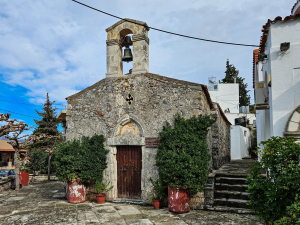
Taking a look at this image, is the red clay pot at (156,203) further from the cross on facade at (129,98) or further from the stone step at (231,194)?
the cross on facade at (129,98)

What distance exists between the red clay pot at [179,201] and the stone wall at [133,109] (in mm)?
1069

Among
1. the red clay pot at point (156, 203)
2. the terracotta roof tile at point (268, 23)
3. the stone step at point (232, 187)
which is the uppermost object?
the terracotta roof tile at point (268, 23)

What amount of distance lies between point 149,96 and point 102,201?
3.63 m

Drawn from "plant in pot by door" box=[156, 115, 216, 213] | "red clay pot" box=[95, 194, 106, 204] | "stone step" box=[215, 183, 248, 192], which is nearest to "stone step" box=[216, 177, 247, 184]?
"stone step" box=[215, 183, 248, 192]

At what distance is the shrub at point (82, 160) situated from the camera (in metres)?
7.35

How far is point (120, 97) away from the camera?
8055 millimetres

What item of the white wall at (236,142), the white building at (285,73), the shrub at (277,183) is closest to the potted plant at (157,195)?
the shrub at (277,183)

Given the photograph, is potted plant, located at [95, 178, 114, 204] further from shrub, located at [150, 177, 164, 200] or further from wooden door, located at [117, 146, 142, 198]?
shrub, located at [150, 177, 164, 200]

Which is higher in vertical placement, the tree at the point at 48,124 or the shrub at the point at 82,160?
the tree at the point at 48,124

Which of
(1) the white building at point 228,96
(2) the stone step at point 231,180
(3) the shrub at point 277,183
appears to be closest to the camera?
(3) the shrub at point 277,183

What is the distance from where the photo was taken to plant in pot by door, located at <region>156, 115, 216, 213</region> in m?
6.15

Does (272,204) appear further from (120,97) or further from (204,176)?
(120,97)

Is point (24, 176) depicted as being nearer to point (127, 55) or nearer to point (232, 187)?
point (127, 55)

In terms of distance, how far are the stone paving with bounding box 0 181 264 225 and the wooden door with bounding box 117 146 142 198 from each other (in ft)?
1.60
